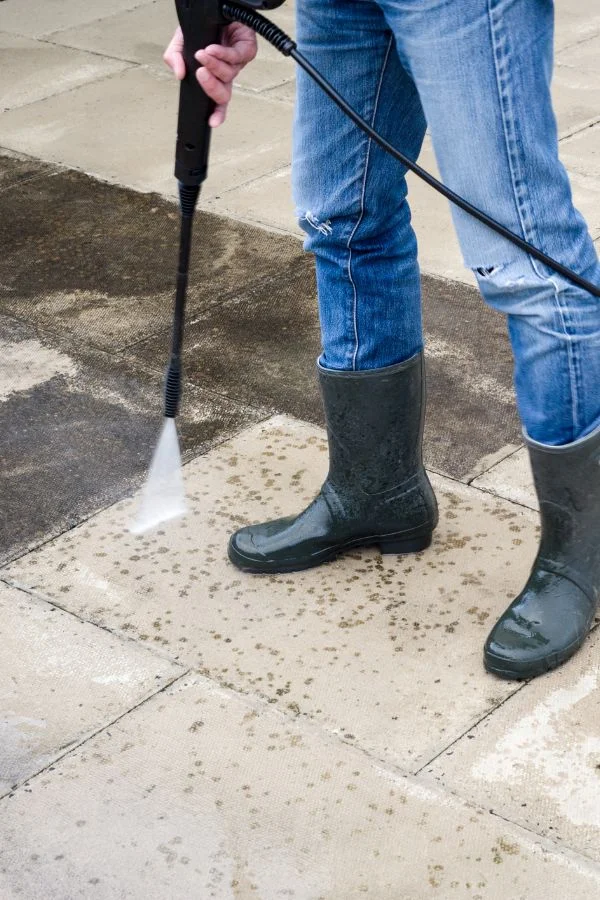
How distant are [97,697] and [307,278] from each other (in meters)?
1.94

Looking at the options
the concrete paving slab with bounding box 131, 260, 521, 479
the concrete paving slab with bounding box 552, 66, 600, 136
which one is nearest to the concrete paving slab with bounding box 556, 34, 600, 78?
the concrete paving slab with bounding box 552, 66, 600, 136

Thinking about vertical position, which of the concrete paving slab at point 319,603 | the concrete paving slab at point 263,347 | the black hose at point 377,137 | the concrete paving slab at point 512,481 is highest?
the black hose at point 377,137

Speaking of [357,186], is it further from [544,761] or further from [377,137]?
[544,761]

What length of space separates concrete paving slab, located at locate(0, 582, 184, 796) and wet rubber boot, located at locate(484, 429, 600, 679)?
1.99ft

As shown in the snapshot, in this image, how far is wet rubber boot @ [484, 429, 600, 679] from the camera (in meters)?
→ 2.35

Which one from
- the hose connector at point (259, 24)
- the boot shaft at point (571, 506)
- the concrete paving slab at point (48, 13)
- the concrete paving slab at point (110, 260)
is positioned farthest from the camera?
the concrete paving slab at point (48, 13)

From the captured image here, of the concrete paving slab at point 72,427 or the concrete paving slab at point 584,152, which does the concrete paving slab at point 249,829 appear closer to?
the concrete paving slab at point 72,427

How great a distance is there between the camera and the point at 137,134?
5176mm

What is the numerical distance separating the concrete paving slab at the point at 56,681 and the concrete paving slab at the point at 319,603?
54 millimetres

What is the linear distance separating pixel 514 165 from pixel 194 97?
586 mm

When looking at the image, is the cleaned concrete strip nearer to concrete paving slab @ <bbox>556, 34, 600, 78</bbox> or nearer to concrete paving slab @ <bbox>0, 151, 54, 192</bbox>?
concrete paving slab @ <bbox>0, 151, 54, 192</bbox>

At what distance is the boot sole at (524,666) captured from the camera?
7.77 feet

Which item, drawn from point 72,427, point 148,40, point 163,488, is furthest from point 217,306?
point 148,40

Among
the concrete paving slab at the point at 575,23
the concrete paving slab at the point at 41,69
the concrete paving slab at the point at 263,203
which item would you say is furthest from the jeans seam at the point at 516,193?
the concrete paving slab at the point at 575,23
